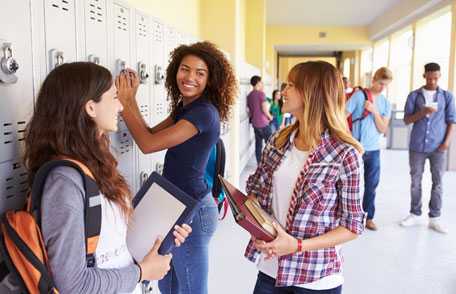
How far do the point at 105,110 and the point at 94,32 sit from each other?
2.05ft

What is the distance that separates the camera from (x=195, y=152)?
1.77 metres

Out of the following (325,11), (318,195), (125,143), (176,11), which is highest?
(325,11)

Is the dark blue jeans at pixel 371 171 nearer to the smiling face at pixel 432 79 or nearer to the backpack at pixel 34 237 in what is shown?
the smiling face at pixel 432 79

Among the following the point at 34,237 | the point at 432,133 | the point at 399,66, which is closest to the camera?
the point at 34,237

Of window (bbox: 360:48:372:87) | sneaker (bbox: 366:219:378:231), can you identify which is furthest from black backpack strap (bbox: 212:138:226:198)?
window (bbox: 360:48:372:87)

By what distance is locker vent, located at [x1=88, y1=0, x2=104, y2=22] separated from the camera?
5.09 ft

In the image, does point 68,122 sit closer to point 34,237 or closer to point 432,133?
point 34,237

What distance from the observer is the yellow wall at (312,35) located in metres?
13.6

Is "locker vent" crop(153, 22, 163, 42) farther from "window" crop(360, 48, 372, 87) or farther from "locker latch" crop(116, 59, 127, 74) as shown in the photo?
"window" crop(360, 48, 372, 87)

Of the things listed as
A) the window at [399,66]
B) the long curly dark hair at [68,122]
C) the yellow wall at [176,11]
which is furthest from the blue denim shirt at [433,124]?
the window at [399,66]

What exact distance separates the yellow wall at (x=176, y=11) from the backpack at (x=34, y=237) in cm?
188

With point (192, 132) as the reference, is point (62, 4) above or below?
above

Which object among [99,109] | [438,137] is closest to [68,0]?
[99,109]

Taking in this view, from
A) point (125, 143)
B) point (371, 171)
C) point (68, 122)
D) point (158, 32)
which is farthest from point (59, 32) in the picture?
point (371, 171)
